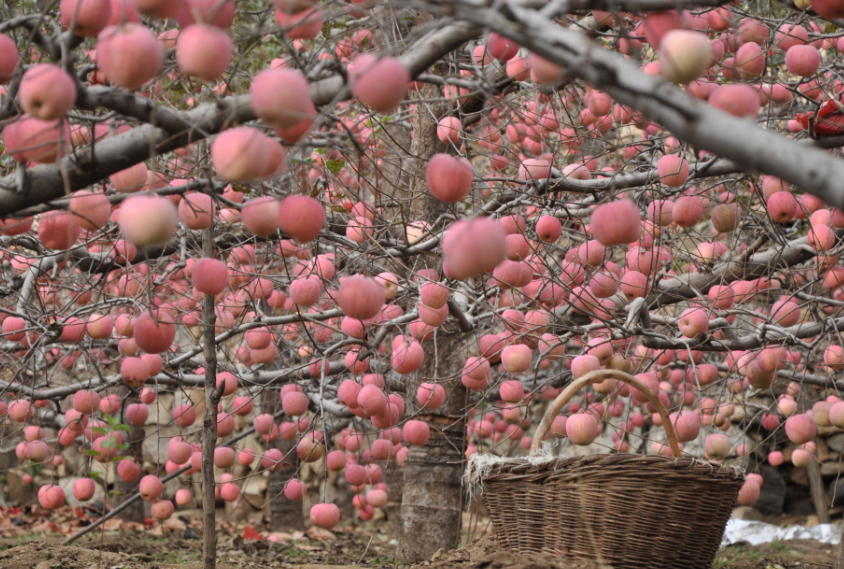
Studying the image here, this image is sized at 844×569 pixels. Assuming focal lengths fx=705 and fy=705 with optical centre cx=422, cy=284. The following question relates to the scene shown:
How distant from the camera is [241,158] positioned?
1340mm

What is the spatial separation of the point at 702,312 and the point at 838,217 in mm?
571

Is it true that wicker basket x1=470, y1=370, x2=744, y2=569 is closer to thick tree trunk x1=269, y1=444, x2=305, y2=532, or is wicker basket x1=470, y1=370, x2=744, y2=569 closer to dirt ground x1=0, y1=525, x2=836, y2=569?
dirt ground x1=0, y1=525, x2=836, y2=569

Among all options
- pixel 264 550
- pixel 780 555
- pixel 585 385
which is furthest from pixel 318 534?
pixel 585 385

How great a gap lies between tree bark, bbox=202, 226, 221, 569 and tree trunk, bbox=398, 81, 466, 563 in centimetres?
145

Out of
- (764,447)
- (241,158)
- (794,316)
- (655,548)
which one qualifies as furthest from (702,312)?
(764,447)

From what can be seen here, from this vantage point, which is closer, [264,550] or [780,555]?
[780,555]

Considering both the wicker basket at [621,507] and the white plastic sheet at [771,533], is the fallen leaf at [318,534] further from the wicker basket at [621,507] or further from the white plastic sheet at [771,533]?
the wicker basket at [621,507]

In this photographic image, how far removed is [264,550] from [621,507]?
3737 mm

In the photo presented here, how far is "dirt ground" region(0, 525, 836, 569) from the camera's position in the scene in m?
2.16

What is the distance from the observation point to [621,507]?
1937 millimetres

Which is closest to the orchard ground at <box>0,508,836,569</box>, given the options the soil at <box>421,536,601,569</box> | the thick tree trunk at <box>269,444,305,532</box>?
the soil at <box>421,536,601,569</box>

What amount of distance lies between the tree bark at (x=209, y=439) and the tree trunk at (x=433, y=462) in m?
1.45

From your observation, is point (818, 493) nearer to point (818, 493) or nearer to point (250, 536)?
point (818, 493)

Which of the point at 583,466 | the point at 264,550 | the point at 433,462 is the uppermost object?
the point at 583,466
